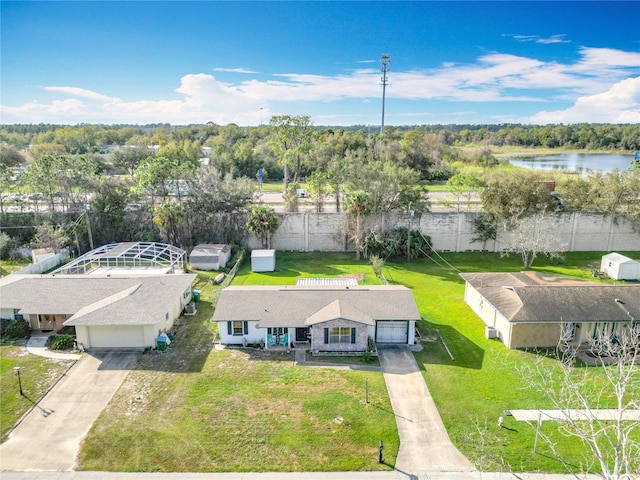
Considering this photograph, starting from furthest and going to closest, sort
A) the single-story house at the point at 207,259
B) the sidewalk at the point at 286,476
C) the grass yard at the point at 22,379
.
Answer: the single-story house at the point at 207,259, the grass yard at the point at 22,379, the sidewalk at the point at 286,476

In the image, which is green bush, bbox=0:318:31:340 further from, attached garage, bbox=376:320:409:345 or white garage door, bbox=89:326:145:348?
attached garage, bbox=376:320:409:345

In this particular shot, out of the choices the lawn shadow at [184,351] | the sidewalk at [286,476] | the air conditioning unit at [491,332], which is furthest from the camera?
the air conditioning unit at [491,332]

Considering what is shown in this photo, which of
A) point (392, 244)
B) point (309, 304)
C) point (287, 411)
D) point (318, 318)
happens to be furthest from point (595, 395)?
point (392, 244)

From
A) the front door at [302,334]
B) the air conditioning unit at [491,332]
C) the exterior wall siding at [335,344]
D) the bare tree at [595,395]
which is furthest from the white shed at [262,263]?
the bare tree at [595,395]

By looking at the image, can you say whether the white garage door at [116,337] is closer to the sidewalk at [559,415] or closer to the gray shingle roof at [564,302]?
the sidewalk at [559,415]

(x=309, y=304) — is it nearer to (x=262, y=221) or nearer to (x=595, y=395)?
(x=595, y=395)

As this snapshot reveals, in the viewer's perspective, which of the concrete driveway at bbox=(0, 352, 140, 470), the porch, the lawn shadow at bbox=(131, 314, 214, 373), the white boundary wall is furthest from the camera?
the white boundary wall

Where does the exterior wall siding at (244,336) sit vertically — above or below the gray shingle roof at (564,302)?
below

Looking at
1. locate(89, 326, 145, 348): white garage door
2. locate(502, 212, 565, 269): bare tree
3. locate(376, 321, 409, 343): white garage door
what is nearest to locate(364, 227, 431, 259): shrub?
locate(502, 212, 565, 269): bare tree
